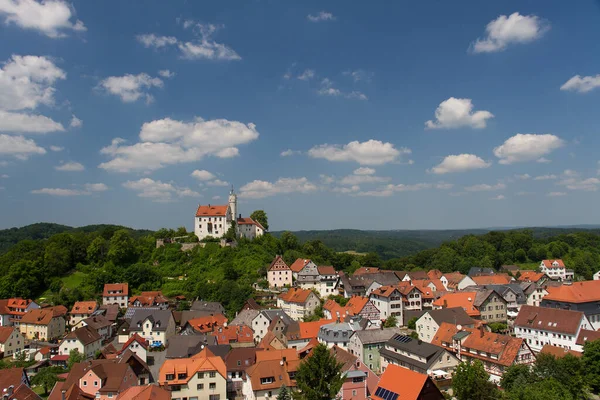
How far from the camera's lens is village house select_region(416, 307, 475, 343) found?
52656 mm

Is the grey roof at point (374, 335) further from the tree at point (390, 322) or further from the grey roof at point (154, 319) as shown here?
the grey roof at point (154, 319)

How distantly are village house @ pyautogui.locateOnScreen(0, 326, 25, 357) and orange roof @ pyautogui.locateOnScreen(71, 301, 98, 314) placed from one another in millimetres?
9398

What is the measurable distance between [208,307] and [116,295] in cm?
1882

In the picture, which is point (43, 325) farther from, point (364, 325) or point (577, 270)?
point (577, 270)

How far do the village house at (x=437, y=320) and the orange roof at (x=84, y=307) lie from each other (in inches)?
2023

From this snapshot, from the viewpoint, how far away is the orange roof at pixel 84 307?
71812 mm

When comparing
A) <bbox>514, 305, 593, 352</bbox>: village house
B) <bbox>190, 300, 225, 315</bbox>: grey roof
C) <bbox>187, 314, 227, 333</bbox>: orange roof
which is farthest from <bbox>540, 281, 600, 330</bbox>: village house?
<bbox>190, 300, 225, 315</bbox>: grey roof

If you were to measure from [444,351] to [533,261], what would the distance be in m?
95.6

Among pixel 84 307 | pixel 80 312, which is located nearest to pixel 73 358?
pixel 80 312

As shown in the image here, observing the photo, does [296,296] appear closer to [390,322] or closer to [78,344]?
[390,322]

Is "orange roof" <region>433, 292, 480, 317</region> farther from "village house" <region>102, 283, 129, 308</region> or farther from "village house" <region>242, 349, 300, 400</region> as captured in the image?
"village house" <region>102, 283, 129, 308</region>

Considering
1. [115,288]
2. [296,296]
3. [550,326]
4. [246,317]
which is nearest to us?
[550,326]

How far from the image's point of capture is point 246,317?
6281 centimetres

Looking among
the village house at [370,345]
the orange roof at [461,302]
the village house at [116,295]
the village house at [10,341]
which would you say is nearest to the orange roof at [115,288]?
the village house at [116,295]
